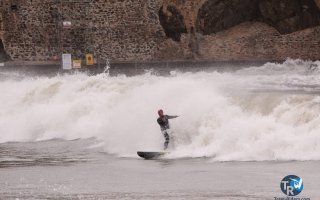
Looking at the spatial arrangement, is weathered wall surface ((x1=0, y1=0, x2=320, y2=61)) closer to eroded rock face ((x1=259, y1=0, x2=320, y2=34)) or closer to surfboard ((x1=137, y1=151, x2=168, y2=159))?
eroded rock face ((x1=259, y1=0, x2=320, y2=34))

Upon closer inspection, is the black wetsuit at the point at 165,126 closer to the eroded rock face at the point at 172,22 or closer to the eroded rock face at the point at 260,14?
the eroded rock face at the point at 172,22

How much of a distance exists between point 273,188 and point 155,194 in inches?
71.6

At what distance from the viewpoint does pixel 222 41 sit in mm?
47812

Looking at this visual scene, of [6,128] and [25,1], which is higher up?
[25,1]

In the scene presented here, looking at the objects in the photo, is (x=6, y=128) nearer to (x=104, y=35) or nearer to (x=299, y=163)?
(x=299, y=163)

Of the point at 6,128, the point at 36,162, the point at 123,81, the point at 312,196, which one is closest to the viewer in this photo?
the point at 312,196

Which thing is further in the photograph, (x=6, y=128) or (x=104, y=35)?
(x=104, y=35)

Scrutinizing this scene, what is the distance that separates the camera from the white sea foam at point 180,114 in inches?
861

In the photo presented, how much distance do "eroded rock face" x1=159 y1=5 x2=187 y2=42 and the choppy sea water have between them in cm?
1203

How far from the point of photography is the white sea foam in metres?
21.9

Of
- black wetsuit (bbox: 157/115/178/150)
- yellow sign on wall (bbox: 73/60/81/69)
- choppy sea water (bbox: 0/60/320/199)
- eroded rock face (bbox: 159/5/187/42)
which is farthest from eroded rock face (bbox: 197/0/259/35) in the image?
black wetsuit (bbox: 157/115/178/150)

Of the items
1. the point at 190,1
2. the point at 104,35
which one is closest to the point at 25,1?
the point at 104,35

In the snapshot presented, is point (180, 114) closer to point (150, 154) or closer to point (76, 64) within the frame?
point (150, 154)

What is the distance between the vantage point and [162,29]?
48.7 metres
